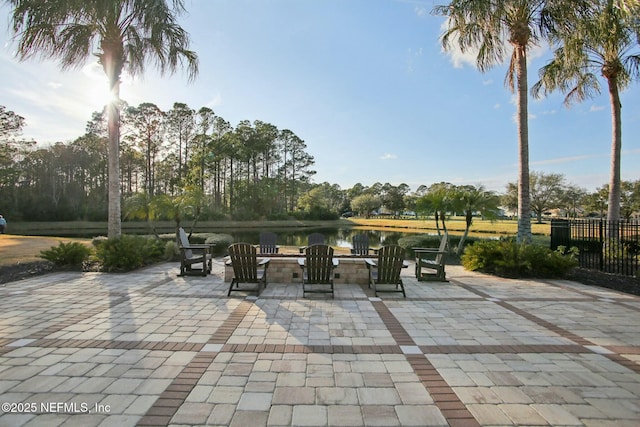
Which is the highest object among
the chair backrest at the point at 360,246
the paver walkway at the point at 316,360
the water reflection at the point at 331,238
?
the chair backrest at the point at 360,246

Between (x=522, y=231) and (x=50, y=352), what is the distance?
30.9 ft

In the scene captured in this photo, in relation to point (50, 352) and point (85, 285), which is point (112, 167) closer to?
point (85, 285)

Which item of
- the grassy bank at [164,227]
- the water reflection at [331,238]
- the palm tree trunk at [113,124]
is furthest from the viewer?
the grassy bank at [164,227]

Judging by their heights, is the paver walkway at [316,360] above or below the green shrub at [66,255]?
below

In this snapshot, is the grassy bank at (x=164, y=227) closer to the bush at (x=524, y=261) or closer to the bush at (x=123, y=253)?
the bush at (x=524, y=261)

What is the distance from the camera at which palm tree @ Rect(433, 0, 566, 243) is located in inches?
291

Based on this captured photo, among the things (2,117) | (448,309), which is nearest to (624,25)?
(448,309)

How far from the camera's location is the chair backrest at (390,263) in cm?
526

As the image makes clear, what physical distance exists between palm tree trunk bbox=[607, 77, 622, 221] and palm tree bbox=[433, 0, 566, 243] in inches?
146

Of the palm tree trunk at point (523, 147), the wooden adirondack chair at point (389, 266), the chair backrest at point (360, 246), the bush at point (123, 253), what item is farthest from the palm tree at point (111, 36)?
the palm tree trunk at point (523, 147)

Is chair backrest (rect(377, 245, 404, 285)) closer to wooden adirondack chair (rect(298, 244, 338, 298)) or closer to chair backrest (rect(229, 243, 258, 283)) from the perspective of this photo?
wooden adirondack chair (rect(298, 244, 338, 298))

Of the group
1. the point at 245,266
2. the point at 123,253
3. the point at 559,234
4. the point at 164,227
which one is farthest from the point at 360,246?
the point at 164,227

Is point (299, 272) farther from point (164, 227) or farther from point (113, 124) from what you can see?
point (164, 227)

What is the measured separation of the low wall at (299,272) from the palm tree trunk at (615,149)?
28.6 ft
